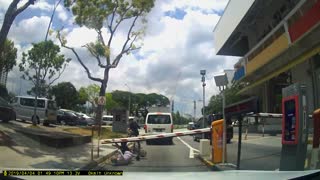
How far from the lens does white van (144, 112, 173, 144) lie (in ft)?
98.6

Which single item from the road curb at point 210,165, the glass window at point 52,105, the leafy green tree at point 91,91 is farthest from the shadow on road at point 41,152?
the leafy green tree at point 91,91

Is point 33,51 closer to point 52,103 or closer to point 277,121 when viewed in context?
point 277,121

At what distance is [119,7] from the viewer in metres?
34.0

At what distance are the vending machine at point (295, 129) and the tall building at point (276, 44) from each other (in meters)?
3.34

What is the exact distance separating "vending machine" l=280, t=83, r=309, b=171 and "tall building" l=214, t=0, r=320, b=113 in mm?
3342

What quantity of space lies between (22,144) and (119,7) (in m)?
19.9

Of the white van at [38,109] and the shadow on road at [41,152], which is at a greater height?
the white van at [38,109]

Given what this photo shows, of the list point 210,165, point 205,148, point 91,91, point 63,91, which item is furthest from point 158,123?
point 91,91

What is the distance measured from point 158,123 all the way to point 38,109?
867 centimetres

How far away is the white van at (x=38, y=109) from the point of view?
31000mm

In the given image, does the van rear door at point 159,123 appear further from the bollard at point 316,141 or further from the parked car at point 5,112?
the bollard at point 316,141

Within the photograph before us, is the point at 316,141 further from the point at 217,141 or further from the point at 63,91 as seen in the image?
the point at 63,91

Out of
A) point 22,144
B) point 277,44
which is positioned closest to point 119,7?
point 277,44

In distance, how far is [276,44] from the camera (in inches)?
1005
